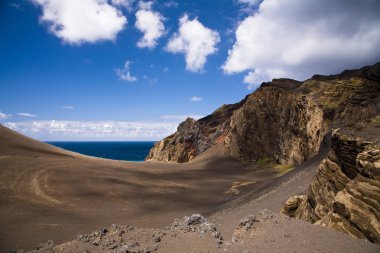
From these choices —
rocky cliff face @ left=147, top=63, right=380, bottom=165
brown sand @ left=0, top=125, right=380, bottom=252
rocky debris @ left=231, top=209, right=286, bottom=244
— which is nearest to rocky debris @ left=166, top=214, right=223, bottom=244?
brown sand @ left=0, top=125, right=380, bottom=252

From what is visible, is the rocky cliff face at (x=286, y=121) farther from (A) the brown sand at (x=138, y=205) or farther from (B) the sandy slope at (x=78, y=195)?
(B) the sandy slope at (x=78, y=195)

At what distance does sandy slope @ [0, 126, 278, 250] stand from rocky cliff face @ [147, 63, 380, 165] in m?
8.49

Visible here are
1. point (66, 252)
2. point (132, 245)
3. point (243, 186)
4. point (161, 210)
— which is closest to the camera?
point (132, 245)

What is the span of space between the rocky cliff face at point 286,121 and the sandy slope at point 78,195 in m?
8.49

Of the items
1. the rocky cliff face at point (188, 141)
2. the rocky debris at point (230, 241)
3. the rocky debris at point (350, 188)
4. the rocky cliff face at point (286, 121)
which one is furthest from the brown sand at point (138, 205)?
the rocky cliff face at point (188, 141)

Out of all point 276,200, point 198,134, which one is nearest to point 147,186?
point 276,200

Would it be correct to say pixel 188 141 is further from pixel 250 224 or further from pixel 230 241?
pixel 230 241

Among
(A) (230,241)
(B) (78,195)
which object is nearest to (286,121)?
(B) (78,195)

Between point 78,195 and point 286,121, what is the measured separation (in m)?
38.3

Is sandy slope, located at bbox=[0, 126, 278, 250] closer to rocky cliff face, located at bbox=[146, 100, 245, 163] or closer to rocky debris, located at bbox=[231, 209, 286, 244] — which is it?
rocky debris, located at bbox=[231, 209, 286, 244]

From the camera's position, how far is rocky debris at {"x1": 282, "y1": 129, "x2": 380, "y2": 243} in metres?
A: 9.38

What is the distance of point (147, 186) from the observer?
38719mm

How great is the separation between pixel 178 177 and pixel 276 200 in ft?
88.0

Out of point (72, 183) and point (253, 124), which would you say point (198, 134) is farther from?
point (72, 183)
